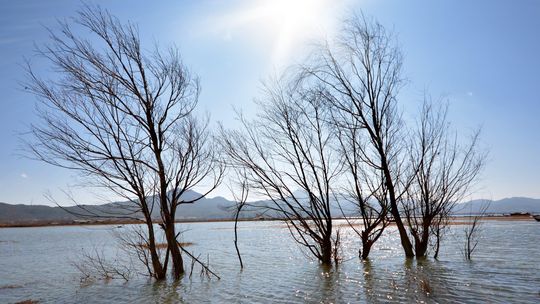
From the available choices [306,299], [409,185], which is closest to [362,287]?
[306,299]

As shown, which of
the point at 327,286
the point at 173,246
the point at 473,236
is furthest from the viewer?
the point at 473,236

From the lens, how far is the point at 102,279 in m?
15.5

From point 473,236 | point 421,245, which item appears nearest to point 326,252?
point 421,245

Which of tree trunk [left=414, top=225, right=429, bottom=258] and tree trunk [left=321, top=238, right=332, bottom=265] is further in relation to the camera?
tree trunk [left=414, top=225, right=429, bottom=258]

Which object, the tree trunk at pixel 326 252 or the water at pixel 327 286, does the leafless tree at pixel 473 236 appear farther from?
the tree trunk at pixel 326 252

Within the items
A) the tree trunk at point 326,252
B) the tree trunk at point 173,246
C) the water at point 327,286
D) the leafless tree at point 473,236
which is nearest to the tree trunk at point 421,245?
the water at point 327,286

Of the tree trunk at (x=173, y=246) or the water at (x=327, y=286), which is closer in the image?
the water at (x=327, y=286)

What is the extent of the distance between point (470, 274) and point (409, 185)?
4019 mm

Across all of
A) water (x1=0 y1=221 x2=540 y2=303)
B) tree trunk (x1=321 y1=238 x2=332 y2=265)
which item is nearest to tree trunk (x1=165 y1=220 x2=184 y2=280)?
water (x1=0 y1=221 x2=540 y2=303)

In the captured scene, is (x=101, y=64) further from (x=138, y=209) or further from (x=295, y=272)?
(x=295, y=272)

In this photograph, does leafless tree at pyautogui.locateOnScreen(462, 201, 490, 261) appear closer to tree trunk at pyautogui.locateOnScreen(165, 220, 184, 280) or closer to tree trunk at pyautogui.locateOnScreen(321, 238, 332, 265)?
tree trunk at pyautogui.locateOnScreen(321, 238, 332, 265)

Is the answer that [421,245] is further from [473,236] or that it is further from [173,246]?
[473,236]

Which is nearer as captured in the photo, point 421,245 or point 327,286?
point 327,286

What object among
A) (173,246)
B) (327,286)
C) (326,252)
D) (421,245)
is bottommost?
(327,286)
